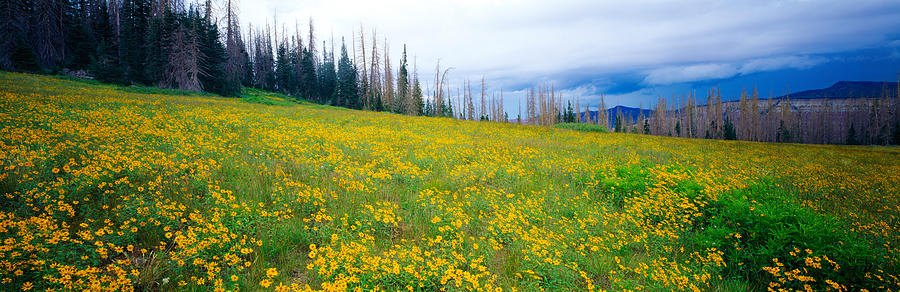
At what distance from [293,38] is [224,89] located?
4018 centimetres

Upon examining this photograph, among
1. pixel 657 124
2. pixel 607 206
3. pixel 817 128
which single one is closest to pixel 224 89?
pixel 607 206

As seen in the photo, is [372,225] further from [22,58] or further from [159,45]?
[159,45]

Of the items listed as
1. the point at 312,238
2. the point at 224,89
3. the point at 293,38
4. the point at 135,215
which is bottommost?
the point at 312,238

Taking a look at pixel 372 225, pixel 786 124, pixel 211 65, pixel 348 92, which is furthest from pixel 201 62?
pixel 786 124

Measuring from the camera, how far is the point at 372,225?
429 cm

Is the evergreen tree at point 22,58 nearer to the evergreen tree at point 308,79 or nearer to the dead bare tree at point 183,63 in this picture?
the dead bare tree at point 183,63

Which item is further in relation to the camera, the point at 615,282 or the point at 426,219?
the point at 426,219

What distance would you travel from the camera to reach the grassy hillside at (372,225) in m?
2.99

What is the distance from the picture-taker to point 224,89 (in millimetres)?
34094

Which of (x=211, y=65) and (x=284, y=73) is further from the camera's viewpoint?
(x=284, y=73)

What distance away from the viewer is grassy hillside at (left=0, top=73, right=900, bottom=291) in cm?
299

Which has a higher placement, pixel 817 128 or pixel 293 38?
pixel 293 38

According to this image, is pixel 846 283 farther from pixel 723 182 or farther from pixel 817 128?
pixel 817 128

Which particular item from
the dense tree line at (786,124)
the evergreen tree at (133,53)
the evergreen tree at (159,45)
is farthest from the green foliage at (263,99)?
the dense tree line at (786,124)
